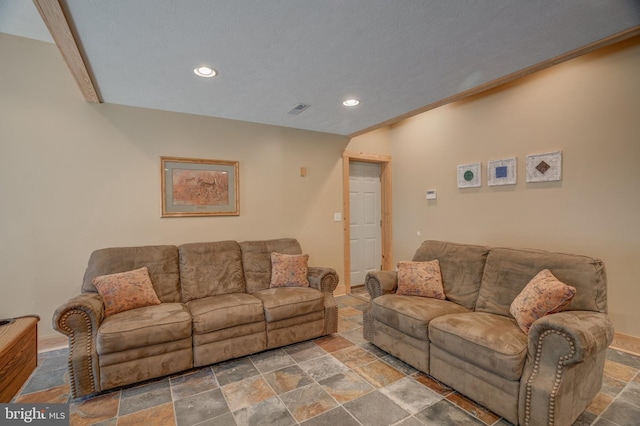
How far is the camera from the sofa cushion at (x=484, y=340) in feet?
5.81

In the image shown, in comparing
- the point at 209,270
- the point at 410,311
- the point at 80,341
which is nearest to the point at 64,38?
the point at 80,341

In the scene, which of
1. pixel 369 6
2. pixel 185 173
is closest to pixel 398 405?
pixel 369 6

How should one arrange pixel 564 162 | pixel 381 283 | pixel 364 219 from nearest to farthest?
pixel 381 283
pixel 564 162
pixel 364 219

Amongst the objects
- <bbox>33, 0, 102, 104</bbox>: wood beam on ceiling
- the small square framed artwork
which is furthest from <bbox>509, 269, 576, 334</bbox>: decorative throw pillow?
<bbox>33, 0, 102, 104</bbox>: wood beam on ceiling

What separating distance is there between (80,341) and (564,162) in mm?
4603

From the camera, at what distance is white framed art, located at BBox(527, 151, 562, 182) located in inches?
124

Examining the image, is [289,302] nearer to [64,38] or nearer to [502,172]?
[64,38]

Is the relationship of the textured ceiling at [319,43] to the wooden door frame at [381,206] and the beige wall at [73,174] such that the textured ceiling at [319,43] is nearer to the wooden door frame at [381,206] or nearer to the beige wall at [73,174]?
the beige wall at [73,174]

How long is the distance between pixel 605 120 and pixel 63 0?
14.0ft

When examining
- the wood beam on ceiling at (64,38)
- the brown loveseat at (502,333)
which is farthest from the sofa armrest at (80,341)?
the brown loveseat at (502,333)

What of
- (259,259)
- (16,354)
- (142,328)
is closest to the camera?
(16,354)

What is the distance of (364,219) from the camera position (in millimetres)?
5066

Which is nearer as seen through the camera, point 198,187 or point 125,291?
point 125,291

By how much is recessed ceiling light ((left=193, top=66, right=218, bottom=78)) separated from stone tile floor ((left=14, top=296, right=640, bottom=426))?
2.45 meters
